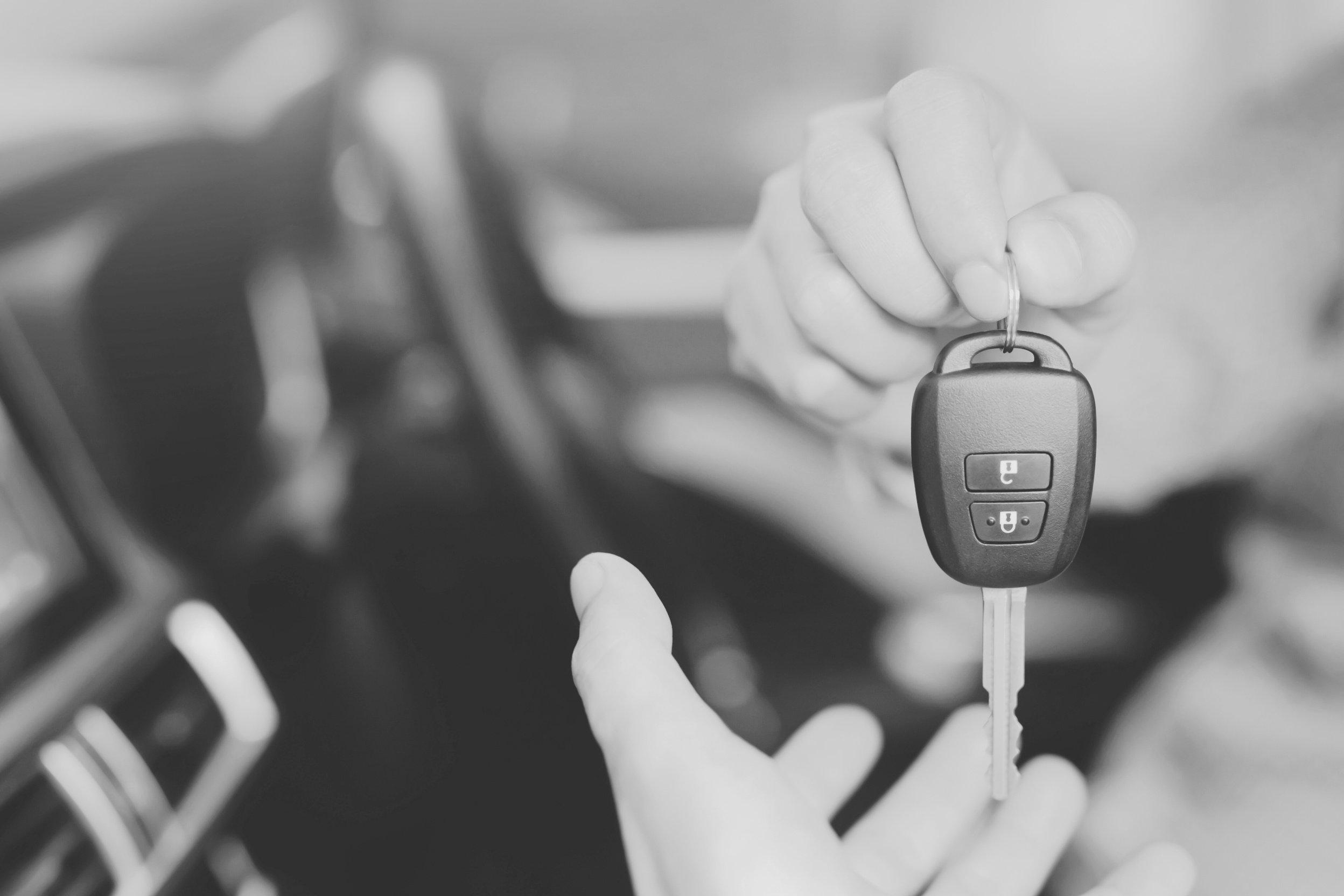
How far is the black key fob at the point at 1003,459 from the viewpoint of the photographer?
1.23 feet

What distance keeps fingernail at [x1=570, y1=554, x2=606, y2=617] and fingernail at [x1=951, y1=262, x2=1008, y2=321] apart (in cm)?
19

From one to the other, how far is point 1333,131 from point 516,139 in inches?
36.1

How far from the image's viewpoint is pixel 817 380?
49 cm

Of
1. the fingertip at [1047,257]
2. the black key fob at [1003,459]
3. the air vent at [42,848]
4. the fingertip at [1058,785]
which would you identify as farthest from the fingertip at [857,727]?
the air vent at [42,848]

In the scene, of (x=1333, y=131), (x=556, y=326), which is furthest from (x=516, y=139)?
(x=1333, y=131)

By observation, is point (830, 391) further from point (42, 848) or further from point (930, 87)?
point (42, 848)

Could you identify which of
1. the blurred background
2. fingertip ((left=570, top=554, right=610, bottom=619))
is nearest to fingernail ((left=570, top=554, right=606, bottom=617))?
fingertip ((left=570, top=554, right=610, bottom=619))

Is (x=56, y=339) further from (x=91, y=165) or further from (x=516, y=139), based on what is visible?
(x=516, y=139)

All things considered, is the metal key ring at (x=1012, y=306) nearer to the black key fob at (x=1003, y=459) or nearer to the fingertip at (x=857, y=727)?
the black key fob at (x=1003, y=459)

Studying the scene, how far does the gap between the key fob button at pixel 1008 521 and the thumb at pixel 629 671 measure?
139 millimetres

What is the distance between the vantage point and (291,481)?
99cm

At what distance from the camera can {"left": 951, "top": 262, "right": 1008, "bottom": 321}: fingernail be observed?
0.36 meters

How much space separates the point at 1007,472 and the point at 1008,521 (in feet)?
0.07

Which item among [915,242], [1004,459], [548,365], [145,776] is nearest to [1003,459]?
[1004,459]
